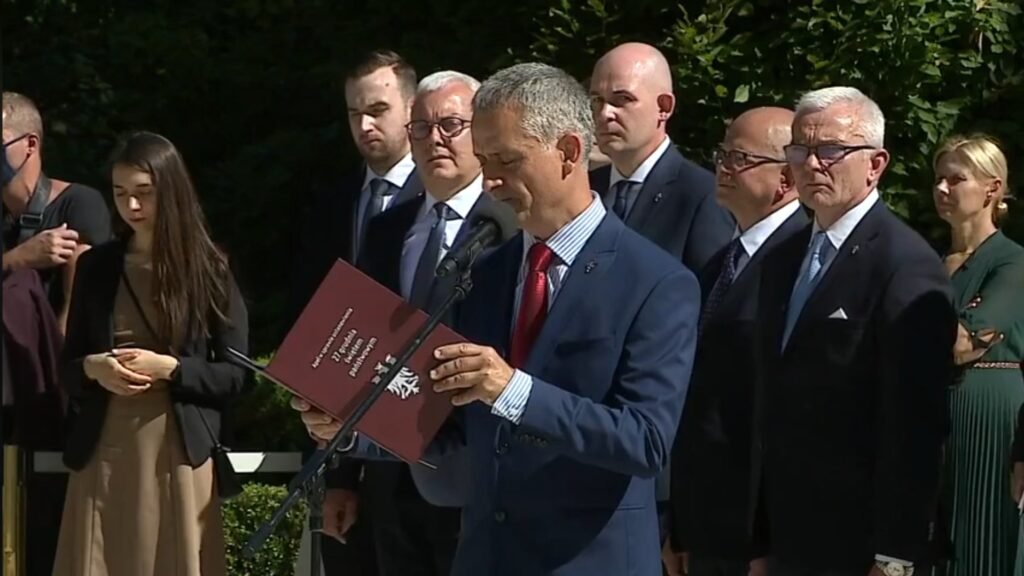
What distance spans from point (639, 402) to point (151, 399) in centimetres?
304

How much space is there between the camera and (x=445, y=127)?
6.16 meters

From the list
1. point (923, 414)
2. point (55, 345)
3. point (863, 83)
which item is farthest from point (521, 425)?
point (863, 83)

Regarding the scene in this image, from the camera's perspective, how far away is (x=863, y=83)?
878 centimetres

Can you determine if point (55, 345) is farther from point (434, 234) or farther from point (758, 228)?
point (758, 228)

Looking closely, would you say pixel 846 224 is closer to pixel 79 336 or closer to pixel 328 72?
pixel 79 336

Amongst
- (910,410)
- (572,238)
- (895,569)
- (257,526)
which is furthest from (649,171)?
(257,526)

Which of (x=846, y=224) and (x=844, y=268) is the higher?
(x=846, y=224)

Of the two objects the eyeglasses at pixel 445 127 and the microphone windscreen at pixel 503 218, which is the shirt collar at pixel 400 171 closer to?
the eyeglasses at pixel 445 127

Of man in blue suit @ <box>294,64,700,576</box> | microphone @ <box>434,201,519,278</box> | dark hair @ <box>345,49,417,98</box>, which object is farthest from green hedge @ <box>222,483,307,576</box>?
man in blue suit @ <box>294,64,700,576</box>

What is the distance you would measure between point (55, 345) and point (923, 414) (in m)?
3.48

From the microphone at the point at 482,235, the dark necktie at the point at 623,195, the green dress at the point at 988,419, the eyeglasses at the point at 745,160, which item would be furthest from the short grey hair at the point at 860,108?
the green dress at the point at 988,419

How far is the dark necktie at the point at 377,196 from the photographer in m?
6.91

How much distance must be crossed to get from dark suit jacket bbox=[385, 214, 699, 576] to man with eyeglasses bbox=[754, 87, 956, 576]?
Answer: 1.10 m

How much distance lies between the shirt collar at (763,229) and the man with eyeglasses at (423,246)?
852 mm
